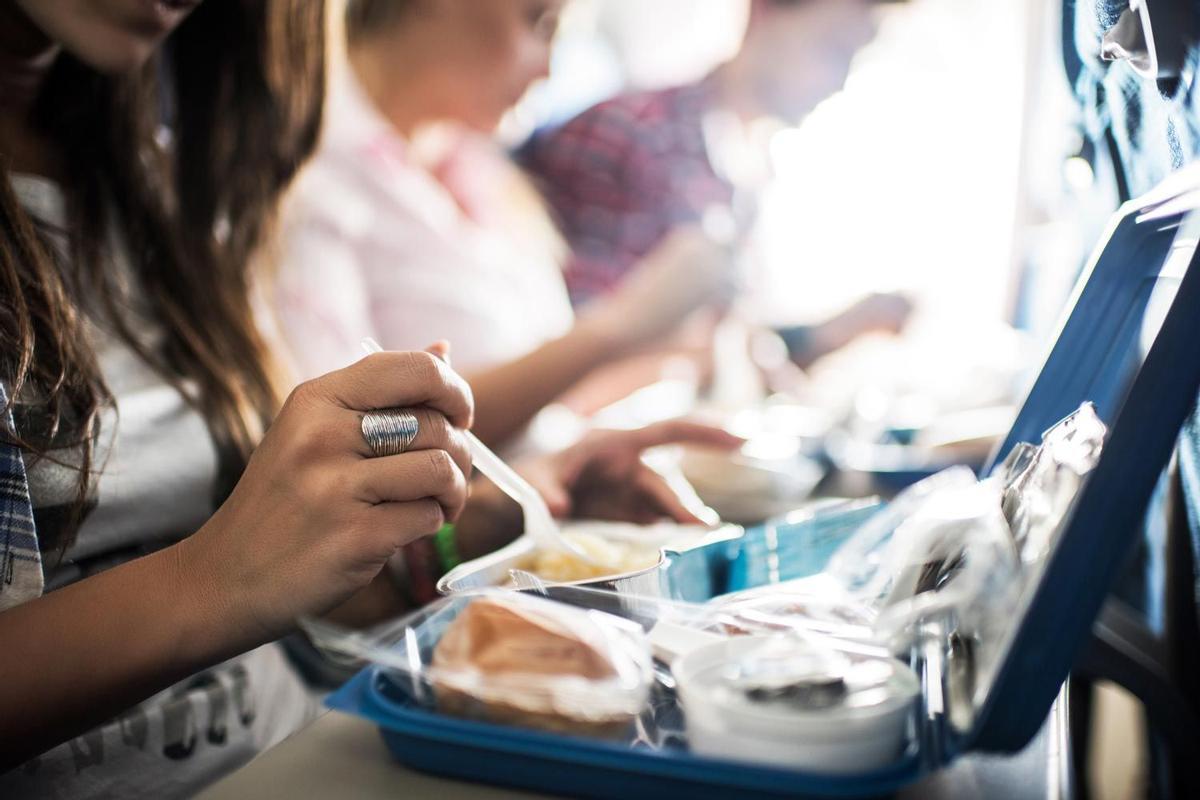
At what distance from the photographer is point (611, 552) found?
0.66 meters

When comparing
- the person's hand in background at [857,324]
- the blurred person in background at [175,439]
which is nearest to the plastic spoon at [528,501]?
the blurred person in background at [175,439]

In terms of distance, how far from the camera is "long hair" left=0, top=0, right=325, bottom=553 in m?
0.61

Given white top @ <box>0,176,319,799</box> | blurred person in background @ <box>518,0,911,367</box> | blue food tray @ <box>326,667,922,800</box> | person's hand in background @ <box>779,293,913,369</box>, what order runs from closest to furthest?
blue food tray @ <box>326,667,922,800</box>
white top @ <box>0,176,319,799</box>
person's hand in background @ <box>779,293,913,369</box>
blurred person in background @ <box>518,0,911,367</box>

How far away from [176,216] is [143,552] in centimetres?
41

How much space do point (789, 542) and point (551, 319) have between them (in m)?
1.25

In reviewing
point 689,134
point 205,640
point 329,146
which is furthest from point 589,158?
point 205,640

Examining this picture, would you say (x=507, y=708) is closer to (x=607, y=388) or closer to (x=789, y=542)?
(x=789, y=542)

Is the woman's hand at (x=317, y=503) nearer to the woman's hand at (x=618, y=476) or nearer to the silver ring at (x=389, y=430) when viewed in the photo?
the silver ring at (x=389, y=430)

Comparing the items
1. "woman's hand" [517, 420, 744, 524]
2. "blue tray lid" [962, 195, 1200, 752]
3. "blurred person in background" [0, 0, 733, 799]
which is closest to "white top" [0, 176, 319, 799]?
"blurred person in background" [0, 0, 733, 799]

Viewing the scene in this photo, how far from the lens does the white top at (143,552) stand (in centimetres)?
59

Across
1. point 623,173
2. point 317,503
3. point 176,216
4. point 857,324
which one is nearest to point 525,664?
point 317,503

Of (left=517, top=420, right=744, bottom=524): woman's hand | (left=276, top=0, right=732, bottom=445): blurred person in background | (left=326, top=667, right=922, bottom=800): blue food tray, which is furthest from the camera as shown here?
(left=276, top=0, right=732, bottom=445): blurred person in background

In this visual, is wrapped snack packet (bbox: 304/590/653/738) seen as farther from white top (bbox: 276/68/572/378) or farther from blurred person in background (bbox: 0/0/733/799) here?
white top (bbox: 276/68/572/378)

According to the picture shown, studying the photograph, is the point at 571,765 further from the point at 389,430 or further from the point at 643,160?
the point at 643,160
